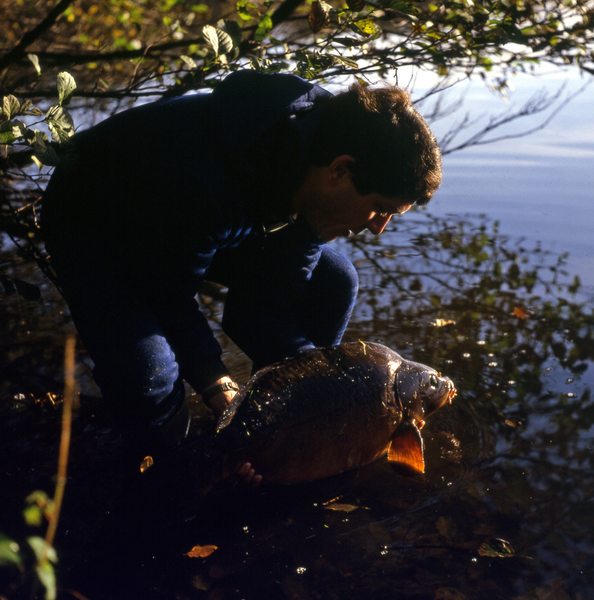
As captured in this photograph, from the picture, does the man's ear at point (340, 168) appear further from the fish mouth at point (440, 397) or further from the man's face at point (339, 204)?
the fish mouth at point (440, 397)

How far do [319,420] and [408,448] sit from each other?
0.45 meters

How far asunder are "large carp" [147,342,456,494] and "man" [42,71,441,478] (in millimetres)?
259

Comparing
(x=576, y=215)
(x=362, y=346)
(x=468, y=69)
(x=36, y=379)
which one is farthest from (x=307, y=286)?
(x=576, y=215)

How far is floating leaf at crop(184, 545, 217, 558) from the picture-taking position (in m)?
2.09

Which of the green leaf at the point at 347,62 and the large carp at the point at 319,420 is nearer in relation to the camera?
the large carp at the point at 319,420

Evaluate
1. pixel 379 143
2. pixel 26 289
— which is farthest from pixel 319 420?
pixel 26 289

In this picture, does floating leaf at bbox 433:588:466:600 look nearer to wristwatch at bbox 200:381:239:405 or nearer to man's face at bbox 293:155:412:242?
wristwatch at bbox 200:381:239:405

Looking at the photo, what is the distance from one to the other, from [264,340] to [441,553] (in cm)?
134

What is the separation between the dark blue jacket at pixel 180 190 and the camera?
6.95ft

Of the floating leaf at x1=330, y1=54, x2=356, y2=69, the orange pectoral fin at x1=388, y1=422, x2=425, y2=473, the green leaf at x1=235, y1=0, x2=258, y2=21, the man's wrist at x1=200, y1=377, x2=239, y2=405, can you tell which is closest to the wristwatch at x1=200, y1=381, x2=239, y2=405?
the man's wrist at x1=200, y1=377, x2=239, y2=405

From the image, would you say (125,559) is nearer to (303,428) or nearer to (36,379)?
(303,428)

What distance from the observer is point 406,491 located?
8.05 feet

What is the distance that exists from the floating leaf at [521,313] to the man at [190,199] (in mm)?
2239

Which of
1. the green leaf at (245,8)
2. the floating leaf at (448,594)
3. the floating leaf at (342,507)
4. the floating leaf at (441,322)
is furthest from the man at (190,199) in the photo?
the floating leaf at (441,322)
